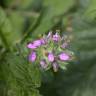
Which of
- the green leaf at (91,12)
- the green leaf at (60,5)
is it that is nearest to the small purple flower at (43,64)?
the green leaf at (91,12)

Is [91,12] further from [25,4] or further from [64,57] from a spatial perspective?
[25,4]

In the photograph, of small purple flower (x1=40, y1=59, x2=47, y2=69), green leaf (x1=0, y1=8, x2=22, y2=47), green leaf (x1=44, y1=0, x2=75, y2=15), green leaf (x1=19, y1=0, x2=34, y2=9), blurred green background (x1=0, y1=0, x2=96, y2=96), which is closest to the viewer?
small purple flower (x1=40, y1=59, x2=47, y2=69)

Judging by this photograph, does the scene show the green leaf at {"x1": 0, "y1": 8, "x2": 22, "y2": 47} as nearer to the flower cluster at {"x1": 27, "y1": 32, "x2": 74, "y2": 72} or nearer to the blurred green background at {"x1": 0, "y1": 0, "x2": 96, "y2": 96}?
the blurred green background at {"x1": 0, "y1": 0, "x2": 96, "y2": 96}

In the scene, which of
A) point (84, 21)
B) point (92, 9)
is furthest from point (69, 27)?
point (92, 9)

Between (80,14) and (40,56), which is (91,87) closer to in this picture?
(80,14)

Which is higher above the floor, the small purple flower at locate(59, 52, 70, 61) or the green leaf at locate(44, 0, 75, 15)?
the green leaf at locate(44, 0, 75, 15)

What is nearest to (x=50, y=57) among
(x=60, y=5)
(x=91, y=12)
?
A: (x=91, y=12)

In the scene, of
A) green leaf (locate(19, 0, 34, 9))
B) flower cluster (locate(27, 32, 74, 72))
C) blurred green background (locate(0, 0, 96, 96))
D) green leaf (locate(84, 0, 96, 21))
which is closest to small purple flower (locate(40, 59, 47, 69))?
flower cluster (locate(27, 32, 74, 72))

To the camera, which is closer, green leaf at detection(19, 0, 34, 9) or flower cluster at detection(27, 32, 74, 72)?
flower cluster at detection(27, 32, 74, 72)
